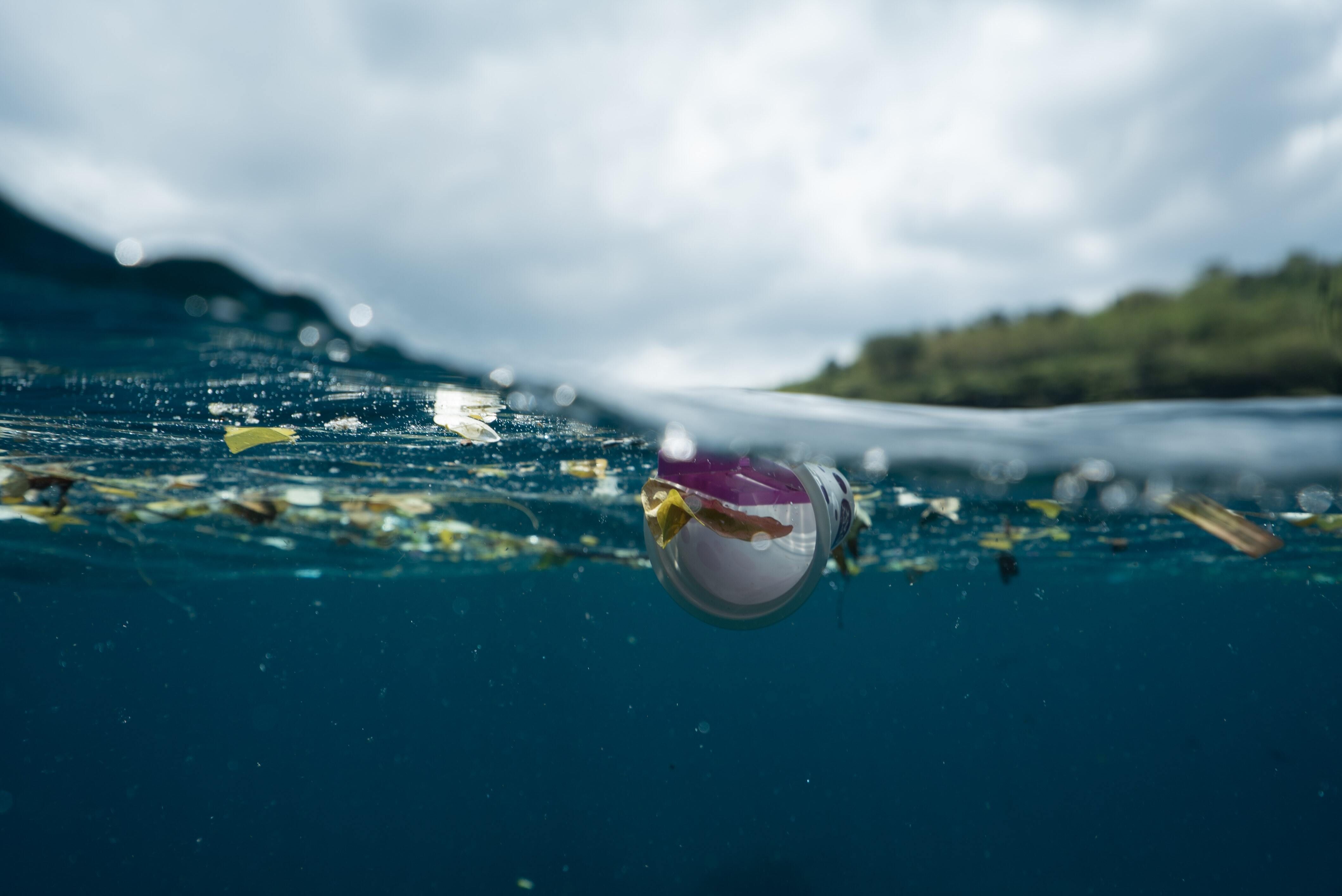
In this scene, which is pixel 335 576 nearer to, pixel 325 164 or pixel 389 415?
pixel 389 415

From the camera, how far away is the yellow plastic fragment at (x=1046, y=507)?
417 inches

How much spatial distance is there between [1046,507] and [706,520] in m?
9.23

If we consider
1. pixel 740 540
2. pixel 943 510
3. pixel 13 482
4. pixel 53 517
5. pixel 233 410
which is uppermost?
pixel 233 410

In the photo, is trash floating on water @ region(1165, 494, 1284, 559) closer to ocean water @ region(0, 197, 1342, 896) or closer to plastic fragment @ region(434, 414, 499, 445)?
ocean water @ region(0, 197, 1342, 896)

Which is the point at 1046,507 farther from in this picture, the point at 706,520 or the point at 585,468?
the point at 706,520

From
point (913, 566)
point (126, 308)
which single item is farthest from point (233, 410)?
point (913, 566)

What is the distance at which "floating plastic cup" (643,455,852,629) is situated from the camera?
4211 mm

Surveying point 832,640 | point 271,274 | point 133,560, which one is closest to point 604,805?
point 832,640

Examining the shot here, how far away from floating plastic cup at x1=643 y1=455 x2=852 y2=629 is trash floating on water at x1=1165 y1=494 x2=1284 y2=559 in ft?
21.5

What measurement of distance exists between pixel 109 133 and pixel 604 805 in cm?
9011

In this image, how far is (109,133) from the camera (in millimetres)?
2873

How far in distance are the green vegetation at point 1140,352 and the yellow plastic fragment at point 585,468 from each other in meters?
4.62

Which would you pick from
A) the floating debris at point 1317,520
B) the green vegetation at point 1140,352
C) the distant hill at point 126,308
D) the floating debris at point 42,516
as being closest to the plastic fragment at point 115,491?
the floating debris at point 42,516

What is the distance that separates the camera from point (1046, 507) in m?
11.2
